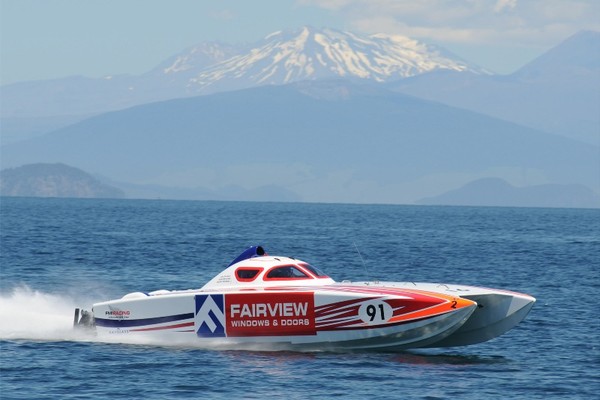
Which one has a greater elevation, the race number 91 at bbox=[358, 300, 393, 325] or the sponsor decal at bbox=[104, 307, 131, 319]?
the sponsor decal at bbox=[104, 307, 131, 319]

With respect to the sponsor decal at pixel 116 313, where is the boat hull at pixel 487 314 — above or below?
below

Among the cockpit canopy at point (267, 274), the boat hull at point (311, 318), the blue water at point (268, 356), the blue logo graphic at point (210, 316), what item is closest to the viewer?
the blue water at point (268, 356)

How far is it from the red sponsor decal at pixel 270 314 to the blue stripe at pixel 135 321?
115cm

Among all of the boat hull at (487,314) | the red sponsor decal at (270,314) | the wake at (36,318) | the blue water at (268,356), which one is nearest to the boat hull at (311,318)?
the red sponsor decal at (270,314)

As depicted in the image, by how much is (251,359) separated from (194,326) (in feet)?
6.96

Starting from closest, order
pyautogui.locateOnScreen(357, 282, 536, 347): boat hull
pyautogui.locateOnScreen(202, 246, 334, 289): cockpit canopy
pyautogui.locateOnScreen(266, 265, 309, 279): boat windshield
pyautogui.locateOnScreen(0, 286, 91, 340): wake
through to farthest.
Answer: pyautogui.locateOnScreen(357, 282, 536, 347): boat hull, pyautogui.locateOnScreen(202, 246, 334, 289): cockpit canopy, pyautogui.locateOnScreen(266, 265, 309, 279): boat windshield, pyautogui.locateOnScreen(0, 286, 91, 340): wake

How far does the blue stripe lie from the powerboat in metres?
0.03

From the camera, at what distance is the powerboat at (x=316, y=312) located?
2731 centimetres

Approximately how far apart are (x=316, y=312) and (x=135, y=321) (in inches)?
188

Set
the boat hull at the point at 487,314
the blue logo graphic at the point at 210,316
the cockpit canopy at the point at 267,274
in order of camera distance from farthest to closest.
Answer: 1. the cockpit canopy at the point at 267,274
2. the blue logo graphic at the point at 210,316
3. the boat hull at the point at 487,314

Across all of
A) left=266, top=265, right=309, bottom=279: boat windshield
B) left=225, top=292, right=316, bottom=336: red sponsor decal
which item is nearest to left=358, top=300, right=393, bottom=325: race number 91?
left=225, top=292, right=316, bottom=336: red sponsor decal

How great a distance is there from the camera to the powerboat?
89.6 ft

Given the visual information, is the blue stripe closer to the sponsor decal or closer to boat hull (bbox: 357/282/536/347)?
the sponsor decal

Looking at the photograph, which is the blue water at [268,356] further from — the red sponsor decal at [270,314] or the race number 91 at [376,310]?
the race number 91 at [376,310]
